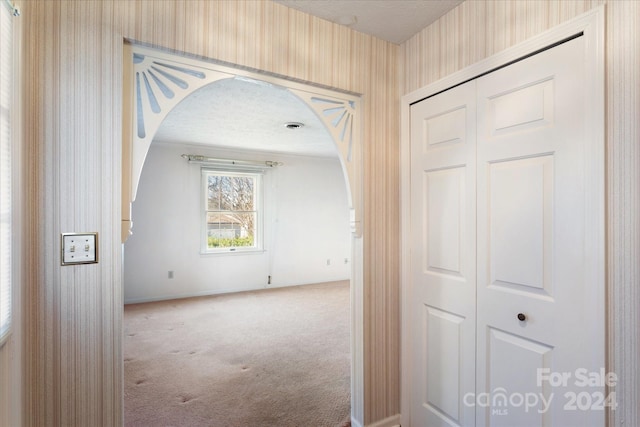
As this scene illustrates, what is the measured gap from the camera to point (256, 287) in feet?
18.7

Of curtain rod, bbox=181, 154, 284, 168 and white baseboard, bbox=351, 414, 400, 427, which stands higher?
curtain rod, bbox=181, 154, 284, 168

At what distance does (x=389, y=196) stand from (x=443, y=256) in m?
0.50

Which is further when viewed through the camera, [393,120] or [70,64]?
[393,120]

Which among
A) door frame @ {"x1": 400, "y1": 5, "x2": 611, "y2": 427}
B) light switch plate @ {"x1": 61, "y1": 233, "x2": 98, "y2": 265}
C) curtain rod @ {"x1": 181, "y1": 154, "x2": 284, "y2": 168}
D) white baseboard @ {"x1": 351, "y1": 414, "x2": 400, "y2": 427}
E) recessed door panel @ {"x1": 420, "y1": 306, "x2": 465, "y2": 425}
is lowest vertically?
white baseboard @ {"x1": 351, "y1": 414, "x2": 400, "y2": 427}

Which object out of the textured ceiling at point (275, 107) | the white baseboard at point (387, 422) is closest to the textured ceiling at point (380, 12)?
the textured ceiling at point (275, 107)

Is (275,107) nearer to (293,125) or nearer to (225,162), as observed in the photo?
(293,125)

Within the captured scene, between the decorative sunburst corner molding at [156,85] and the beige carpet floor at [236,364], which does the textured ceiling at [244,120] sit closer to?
the decorative sunburst corner molding at [156,85]

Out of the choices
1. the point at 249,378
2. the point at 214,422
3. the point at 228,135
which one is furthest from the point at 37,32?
the point at 228,135

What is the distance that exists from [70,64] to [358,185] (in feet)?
4.86

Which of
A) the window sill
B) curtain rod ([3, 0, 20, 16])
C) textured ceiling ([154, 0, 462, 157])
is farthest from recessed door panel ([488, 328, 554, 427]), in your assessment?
the window sill

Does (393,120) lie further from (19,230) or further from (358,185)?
(19,230)

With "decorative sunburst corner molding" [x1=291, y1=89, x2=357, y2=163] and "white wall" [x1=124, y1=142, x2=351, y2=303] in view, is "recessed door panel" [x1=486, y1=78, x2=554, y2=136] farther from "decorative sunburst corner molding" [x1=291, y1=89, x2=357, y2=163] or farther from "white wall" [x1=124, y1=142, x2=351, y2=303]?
"white wall" [x1=124, y1=142, x2=351, y2=303]

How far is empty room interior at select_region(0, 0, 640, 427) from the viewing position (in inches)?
45.1

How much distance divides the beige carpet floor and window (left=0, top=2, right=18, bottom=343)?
4.88 feet
